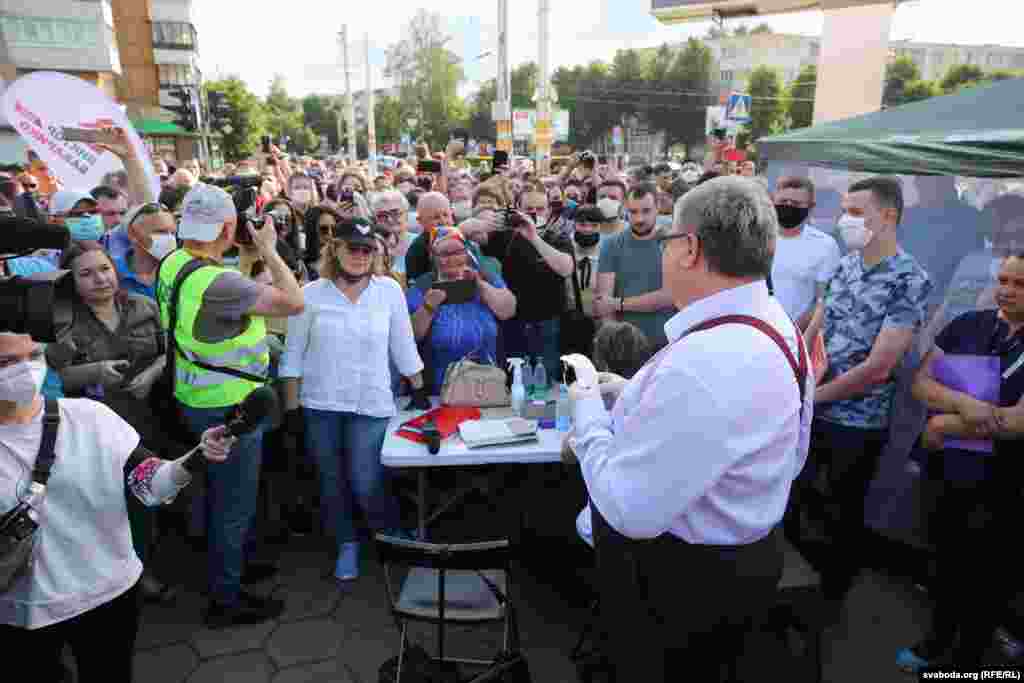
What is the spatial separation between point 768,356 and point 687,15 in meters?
13.2

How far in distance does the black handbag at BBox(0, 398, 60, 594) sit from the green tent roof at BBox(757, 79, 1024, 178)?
407 centimetres

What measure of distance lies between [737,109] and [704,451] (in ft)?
36.6

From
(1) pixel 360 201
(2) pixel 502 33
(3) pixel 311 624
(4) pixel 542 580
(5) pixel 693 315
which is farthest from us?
(2) pixel 502 33

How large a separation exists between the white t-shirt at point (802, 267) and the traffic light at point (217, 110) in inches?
458

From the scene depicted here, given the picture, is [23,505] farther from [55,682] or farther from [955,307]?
[955,307]

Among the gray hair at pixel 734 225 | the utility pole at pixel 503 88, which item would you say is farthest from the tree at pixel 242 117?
the gray hair at pixel 734 225

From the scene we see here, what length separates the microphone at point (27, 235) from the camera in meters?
1.55

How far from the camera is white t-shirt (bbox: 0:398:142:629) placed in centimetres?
176

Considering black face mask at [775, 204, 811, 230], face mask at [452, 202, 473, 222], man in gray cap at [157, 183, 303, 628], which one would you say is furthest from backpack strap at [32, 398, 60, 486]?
face mask at [452, 202, 473, 222]

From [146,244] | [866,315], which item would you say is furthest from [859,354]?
[146,244]

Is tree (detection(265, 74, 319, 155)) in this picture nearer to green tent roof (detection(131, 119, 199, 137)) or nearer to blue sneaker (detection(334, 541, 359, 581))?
green tent roof (detection(131, 119, 199, 137))

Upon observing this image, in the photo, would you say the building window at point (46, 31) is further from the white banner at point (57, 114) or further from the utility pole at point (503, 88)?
the white banner at point (57, 114)

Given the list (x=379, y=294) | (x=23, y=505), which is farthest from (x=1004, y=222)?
(x=23, y=505)

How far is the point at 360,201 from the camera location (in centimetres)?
614
